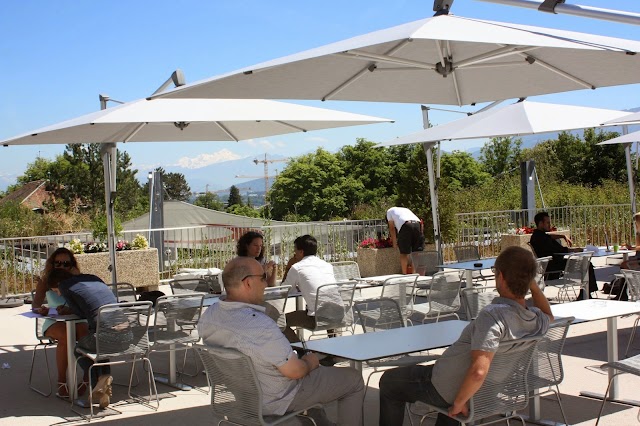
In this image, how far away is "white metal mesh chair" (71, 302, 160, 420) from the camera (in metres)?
6.24

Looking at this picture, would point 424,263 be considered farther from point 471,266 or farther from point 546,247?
point 546,247

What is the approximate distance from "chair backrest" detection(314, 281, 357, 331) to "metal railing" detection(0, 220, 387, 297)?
6.45 meters

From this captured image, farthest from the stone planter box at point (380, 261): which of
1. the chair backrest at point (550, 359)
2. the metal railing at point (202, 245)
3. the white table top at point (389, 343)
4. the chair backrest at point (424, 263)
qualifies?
the chair backrest at point (550, 359)

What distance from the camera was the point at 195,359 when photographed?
317 inches

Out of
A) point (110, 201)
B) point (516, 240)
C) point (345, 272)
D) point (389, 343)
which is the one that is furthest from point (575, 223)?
point (389, 343)

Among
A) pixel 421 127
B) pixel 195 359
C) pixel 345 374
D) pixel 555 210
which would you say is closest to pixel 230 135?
pixel 195 359

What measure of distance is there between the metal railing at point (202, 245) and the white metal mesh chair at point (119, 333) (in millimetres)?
7389

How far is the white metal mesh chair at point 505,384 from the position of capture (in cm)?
430

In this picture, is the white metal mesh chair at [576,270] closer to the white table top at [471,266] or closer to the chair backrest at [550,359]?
the white table top at [471,266]

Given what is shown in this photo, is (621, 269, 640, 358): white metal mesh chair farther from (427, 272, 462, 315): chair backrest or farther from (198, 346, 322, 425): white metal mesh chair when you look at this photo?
(198, 346, 322, 425): white metal mesh chair

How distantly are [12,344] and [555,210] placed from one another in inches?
494

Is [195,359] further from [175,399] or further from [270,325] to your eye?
[270,325]

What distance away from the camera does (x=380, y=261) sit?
46.7 feet

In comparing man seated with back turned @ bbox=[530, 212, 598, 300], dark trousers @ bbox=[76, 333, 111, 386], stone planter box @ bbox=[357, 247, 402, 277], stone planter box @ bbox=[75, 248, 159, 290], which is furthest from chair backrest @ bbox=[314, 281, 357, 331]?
stone planter box @ bbox=[357, 247, 402, 277]
